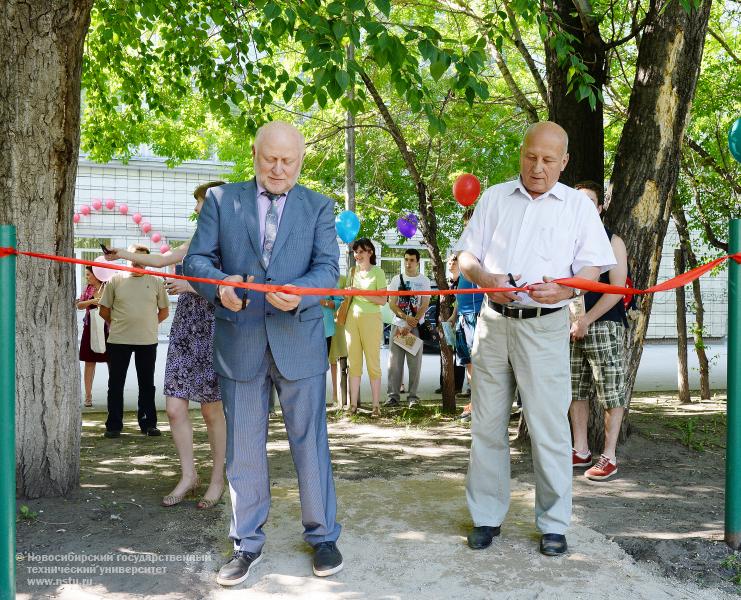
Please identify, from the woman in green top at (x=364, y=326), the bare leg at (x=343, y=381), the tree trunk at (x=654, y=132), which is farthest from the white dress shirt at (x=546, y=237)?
the bare leg at (x=343, y=381)

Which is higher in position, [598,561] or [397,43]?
[397,43]

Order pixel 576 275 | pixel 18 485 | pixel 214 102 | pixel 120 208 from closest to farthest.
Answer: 1. pixel 576 275
2. pixel 18 485
3. pixel 214 102
4. pixel 120 208

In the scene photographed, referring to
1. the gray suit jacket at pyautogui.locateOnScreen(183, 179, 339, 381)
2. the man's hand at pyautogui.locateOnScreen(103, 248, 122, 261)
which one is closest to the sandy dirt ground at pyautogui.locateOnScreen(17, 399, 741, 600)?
the gray suit jacket at pyautogui.locateOnScreen(183, 179, 339, 381)

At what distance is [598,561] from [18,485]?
128 inches

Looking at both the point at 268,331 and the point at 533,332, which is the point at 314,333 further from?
the point at 533,332

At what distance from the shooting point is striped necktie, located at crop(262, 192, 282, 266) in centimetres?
367

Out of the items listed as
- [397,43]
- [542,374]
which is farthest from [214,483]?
[397,43]

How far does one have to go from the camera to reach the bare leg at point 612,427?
5488 millimetres

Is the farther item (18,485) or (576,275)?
(18,485)

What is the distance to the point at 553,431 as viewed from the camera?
3.91m

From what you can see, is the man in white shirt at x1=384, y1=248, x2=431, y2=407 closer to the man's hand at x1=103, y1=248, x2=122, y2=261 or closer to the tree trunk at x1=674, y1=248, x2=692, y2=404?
the tree trunk at x1=674, y1=248, x2=692, y2=404

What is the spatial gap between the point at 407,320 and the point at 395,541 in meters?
5.71

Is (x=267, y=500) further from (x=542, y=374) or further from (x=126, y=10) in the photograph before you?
(x=126, y=10)

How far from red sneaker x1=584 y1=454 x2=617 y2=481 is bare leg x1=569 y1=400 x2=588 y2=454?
253mm
